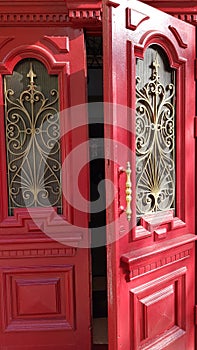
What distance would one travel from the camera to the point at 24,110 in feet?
6.44

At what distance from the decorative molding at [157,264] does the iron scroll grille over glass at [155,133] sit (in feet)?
0.86

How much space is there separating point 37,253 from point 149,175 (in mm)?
810

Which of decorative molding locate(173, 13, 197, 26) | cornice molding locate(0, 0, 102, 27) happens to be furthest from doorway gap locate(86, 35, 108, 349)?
decorative molding locate(173, 13, 197, 26)

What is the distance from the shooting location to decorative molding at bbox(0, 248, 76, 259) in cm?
200

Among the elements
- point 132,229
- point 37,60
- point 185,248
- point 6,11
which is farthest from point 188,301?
point 6,11

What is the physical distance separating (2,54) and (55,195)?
85 cm

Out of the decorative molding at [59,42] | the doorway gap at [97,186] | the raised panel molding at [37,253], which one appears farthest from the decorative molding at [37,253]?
the decorative molding at [59,42]

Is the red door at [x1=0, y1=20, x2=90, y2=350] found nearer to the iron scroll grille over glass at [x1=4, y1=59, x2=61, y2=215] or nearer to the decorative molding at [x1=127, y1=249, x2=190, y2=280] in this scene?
the iron scroll grille over glass at [x1=4, y1=59, x2=61, y2=215]

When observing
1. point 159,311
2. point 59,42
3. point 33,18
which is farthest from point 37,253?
point 33,18

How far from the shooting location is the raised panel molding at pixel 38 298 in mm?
2029

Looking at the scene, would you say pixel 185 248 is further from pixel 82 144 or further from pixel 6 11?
pixel 6 11

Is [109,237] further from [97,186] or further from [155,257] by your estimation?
[97,186]

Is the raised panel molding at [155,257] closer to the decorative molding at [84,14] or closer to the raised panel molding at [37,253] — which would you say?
the raised panel molding at [37,253]

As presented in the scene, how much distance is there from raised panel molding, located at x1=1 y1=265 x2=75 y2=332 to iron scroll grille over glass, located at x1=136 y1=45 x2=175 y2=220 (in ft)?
2.22
